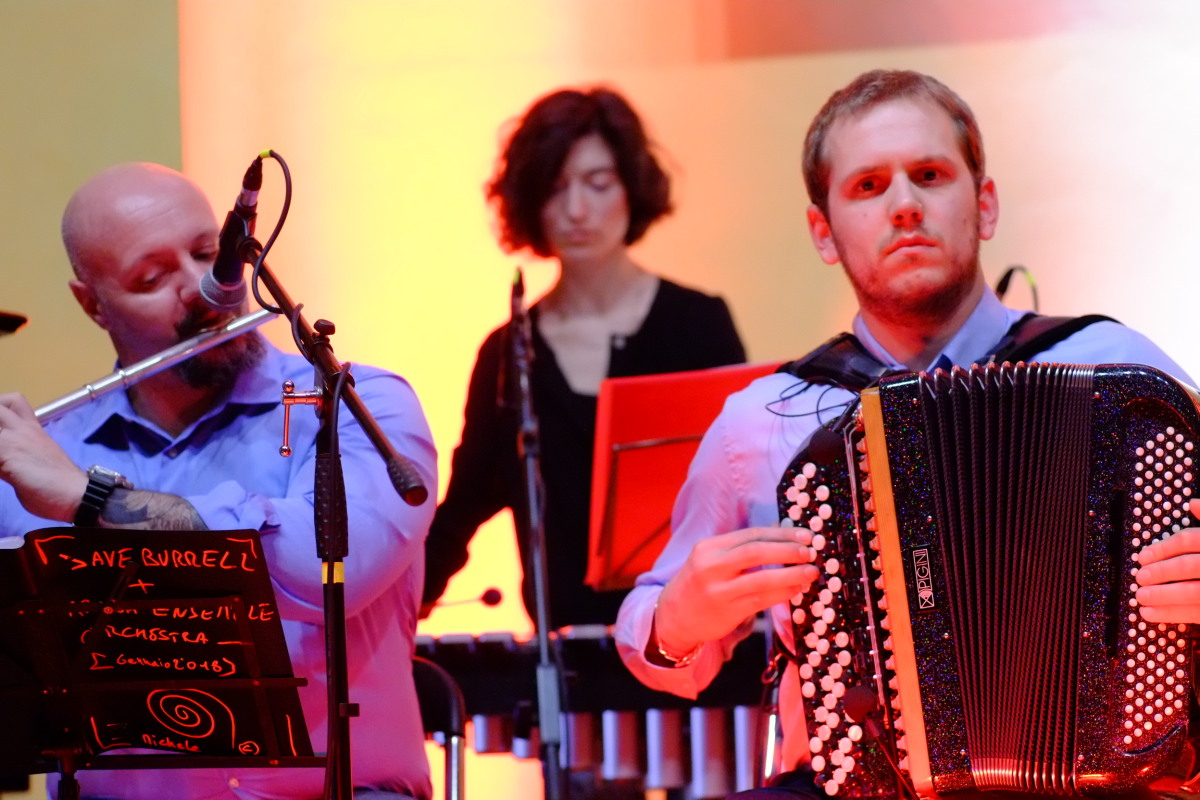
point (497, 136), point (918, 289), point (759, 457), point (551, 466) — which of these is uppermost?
point (497, 136)

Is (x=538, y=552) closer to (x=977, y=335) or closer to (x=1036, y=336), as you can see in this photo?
(x=977, y=335)

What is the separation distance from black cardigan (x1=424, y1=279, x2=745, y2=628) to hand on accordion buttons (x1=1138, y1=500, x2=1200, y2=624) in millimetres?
2295

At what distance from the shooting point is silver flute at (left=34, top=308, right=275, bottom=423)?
7.86 ft

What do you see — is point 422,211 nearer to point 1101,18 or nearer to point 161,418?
point 161,418

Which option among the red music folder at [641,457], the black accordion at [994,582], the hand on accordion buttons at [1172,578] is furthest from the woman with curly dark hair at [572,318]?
the hand on accordion buttons at [1172,578]

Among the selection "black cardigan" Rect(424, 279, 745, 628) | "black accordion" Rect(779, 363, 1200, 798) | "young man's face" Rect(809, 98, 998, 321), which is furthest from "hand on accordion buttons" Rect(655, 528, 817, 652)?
"black cardigan" Rect(424, 279, 745, 628)

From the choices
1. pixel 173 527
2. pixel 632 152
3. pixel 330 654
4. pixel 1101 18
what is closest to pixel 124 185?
pixel 173 527

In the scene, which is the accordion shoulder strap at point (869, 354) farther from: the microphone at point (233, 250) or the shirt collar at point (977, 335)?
the microphone at point (233, 250)

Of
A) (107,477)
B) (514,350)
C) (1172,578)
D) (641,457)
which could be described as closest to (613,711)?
(641,457)

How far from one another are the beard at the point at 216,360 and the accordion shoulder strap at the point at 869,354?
3.51 feet

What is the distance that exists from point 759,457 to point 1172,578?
0.83m

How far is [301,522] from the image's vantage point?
2.31 meters

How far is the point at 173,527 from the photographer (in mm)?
2244

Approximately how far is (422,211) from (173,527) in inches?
85.6
